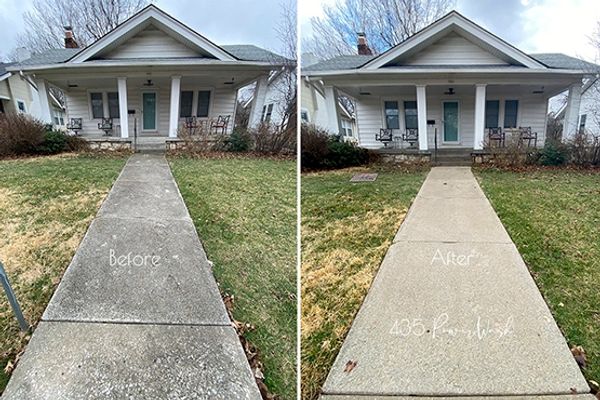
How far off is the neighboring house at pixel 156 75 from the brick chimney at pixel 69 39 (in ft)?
0.49

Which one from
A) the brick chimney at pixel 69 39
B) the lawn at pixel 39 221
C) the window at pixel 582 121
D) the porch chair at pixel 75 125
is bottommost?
the lawn at pixel 39 221

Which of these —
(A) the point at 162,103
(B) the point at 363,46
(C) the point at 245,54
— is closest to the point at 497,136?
(B) the point at 363,46

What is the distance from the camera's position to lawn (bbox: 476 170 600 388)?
2.50 m

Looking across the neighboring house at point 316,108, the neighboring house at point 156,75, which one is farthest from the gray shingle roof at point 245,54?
the neighboring house at point 316,108

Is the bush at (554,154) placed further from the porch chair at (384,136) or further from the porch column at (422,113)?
the porch chair at (384,136)

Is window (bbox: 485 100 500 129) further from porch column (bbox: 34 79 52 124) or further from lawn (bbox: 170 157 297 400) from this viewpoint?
porch column (bbox: 34 79 52 124)

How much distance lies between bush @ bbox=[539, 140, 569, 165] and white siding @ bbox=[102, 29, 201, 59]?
613cm

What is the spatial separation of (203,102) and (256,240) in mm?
5257

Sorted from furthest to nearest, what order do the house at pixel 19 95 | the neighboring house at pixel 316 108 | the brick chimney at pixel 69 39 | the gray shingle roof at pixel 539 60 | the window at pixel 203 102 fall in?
the window at pixel 203 102, the gray shingle roof at pixel 539 60, the neighboring house at pixel 316 108, the brick chimney at pixel 69 39, the house at pixel 19 95

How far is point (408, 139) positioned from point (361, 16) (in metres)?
2.85

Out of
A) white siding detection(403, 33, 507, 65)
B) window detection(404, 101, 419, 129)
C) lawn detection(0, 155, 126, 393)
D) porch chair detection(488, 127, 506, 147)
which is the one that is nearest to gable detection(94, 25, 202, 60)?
lawn detection(0, 155, 126, 393)

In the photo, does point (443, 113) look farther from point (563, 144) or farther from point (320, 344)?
point (320, 344)

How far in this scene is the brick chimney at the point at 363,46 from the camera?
7813mm

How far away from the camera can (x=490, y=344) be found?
7.75 ft
